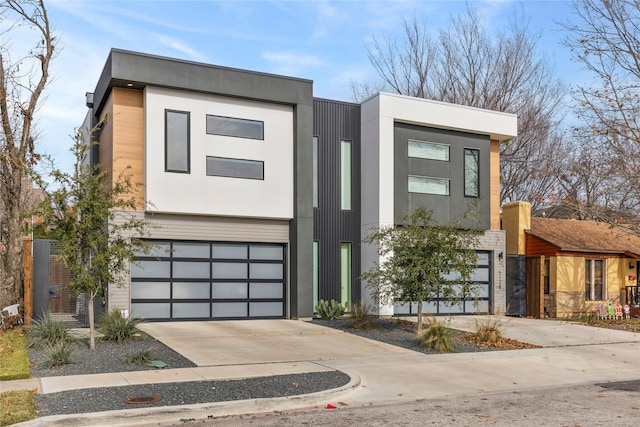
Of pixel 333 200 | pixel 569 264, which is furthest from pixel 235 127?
pixel 569 264

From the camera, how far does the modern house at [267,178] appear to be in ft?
61.2

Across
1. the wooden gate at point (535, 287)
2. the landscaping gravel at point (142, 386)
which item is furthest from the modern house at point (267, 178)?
the landscaping gravel at point (142, 386)

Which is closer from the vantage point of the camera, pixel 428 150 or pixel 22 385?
pixel 22 385

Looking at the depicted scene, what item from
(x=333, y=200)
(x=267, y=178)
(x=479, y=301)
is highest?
(x=267, y=178)

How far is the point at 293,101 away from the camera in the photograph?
2053 centimetres

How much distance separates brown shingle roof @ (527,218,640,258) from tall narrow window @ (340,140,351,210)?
8.21 meters

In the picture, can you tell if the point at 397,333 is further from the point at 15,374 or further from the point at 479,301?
the point at 15,374

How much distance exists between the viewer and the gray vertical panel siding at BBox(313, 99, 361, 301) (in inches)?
836

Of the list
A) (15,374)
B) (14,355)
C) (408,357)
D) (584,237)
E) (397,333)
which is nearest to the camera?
(15,374)

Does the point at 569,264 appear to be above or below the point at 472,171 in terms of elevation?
below

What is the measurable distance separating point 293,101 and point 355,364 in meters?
10.0

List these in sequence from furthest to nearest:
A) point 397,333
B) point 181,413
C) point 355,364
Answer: point 397,333 → point 355,364 → point 181,413

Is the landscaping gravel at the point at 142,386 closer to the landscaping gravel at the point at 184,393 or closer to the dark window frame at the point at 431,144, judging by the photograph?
the landscaping gravel at the point at 184,393

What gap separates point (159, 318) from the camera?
18750 millimetres
